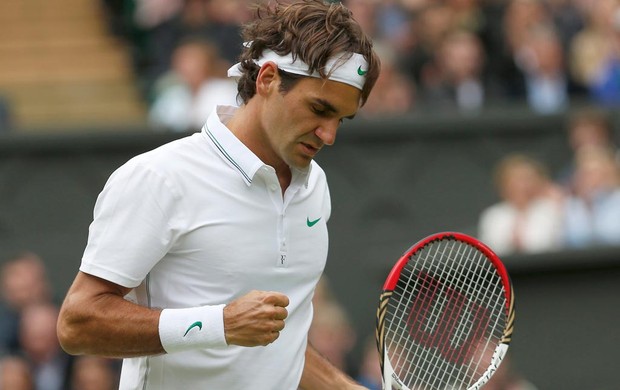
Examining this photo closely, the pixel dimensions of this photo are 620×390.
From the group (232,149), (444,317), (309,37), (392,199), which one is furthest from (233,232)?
(392,199)

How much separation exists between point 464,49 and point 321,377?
6319 mm

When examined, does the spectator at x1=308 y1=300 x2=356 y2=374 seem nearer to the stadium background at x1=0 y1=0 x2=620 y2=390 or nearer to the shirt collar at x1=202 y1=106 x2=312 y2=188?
the stadium background at x1=0 y1=0 x2=620 y2=390

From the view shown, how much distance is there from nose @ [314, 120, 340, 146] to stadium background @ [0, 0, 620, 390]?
5221mm

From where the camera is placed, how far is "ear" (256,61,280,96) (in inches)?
155

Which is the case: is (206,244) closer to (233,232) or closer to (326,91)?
(233,232)

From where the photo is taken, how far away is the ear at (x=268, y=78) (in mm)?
3926

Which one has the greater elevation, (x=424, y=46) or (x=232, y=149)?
(x=232, y=149)

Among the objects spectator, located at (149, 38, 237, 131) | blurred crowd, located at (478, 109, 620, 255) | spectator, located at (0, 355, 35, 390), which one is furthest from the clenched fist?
spectator, located at (149, 38, 237, 131)

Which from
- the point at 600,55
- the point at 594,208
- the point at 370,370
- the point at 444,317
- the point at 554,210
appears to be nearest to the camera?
the point at 444,317

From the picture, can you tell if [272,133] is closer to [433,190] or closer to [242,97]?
[242,97]

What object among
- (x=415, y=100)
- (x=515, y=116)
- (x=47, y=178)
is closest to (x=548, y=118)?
(x=515, y=116)

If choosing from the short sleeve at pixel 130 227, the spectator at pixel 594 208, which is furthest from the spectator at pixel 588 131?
the short sleeve at pixel 130 227

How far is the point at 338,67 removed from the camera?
3873mm

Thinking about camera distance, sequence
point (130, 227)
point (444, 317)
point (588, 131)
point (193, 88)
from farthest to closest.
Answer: point (588, 131), point (193, 88), point (444, 317), point (130, 227)
